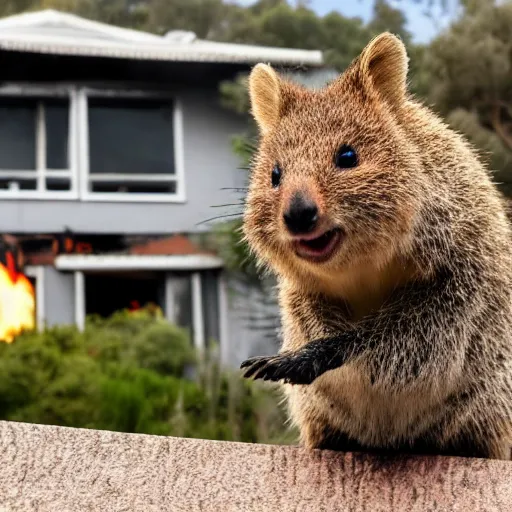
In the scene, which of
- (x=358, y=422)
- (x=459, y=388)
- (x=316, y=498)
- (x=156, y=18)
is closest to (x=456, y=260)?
(x=459, y=388)

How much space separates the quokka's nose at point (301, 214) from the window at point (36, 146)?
10.1 m

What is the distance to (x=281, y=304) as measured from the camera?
2305 millimetres

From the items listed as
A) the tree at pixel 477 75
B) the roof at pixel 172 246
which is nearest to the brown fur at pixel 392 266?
the tree at pixel 477 75

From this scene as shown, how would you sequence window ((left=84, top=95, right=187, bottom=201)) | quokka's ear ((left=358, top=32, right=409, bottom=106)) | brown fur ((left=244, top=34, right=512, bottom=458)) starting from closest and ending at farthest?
brown fur ((left=244, top=34, right=512, bottom=458)) → quokka's ear ((left=358, top=32, right=409, bottom=106)) → window ((left=84, top=95, right=187, bottom=201))

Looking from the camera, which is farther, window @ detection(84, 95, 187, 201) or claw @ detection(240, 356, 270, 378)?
window @ detection(84, 95, 187, 201)

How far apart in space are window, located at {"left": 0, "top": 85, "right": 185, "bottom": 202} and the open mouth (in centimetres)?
991

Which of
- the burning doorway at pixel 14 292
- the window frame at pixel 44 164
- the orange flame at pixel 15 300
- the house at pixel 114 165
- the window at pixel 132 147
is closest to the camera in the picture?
the orange flame at pixel 15 300

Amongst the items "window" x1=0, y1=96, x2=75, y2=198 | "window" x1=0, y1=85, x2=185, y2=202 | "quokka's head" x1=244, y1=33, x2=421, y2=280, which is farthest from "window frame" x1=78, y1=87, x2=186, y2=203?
"quokka's head" x1=244, y1=33, x2=421, y2=280

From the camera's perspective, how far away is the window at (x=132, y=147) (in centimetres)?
1188

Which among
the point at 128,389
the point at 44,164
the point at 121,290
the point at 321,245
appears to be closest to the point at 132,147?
the point at 44,164

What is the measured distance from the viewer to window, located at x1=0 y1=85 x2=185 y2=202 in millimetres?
11703

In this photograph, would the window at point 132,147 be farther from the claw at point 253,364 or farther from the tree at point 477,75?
the claw at point 253,364

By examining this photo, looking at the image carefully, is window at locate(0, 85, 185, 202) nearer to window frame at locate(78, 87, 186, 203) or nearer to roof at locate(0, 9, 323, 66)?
window frame at locate(78, 87, 186, 203)

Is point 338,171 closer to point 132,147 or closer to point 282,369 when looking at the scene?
point 282,369
